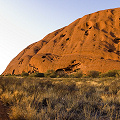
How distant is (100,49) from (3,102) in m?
33.6

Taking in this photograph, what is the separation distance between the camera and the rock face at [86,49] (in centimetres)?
3261

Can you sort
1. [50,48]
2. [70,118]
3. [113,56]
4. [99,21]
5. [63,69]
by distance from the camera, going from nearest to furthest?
1. [70,118]
2. [113,56]
3. [63,69]
4. [99,21]
5. [50,48]

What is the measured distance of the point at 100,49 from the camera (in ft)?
112

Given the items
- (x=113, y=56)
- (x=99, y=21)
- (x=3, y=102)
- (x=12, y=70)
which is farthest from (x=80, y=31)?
(x=3, y=102)

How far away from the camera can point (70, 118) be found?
3.04 metres

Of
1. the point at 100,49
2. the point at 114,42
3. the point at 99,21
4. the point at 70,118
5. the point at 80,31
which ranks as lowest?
the point at 70,118

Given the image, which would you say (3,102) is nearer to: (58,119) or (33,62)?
(58,119)

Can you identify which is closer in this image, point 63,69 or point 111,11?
point 63,69

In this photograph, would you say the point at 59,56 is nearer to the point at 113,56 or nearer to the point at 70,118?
the point at 113,56

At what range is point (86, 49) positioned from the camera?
36.7 meters

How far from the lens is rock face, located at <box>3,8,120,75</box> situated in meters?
32.6

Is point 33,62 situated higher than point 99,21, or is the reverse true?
point 99,21

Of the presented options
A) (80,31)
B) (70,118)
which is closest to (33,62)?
(80,31)

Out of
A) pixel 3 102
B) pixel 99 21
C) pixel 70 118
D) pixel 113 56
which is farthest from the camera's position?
pixel 99 21
